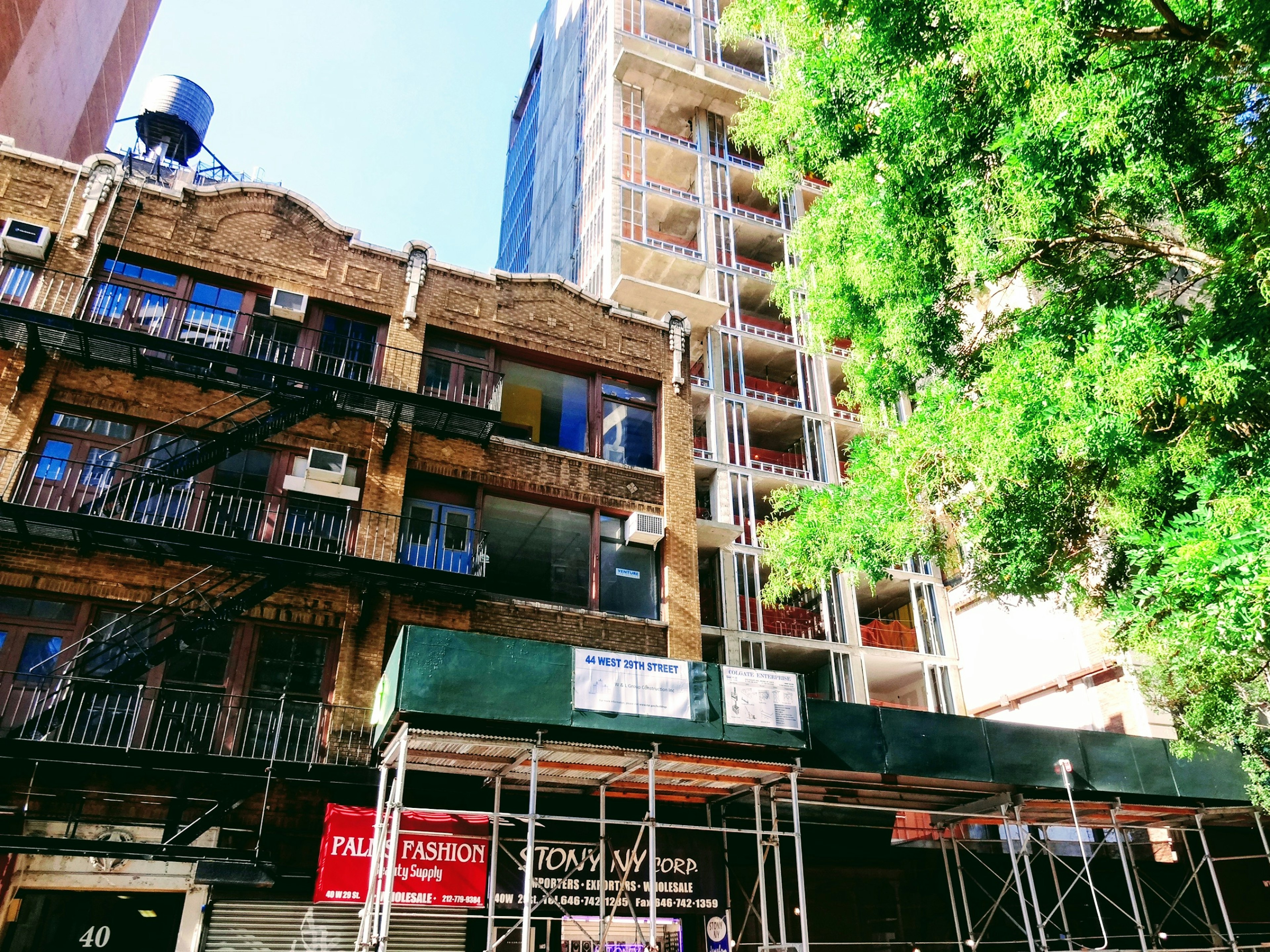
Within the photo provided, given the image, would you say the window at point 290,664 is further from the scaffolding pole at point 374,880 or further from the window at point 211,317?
the window at point 211,317

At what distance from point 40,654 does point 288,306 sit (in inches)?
295

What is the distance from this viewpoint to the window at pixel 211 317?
16.4 meters

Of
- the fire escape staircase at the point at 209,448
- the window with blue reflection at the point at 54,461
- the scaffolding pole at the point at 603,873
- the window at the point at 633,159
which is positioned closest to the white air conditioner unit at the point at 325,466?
the fire escape staircase at the point at 209,448

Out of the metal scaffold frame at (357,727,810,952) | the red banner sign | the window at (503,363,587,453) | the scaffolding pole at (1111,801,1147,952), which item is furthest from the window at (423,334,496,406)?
the scaffolding pole at (1111,801,1147,952)

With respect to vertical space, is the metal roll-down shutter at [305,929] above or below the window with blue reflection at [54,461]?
below

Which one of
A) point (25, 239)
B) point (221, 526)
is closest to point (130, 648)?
point (221, 526)

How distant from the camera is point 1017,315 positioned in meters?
12.3

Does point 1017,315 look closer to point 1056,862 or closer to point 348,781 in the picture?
point 348,781

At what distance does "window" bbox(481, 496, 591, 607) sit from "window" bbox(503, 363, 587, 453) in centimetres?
159

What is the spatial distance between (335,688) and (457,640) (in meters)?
4.18

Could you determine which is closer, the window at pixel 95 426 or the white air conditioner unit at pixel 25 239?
the window at pixel 95 426

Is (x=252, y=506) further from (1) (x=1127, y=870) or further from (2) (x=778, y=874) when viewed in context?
(1) (x=1127, y=870)

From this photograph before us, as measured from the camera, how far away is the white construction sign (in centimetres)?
1293

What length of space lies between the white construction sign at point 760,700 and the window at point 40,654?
1017 centimetres
